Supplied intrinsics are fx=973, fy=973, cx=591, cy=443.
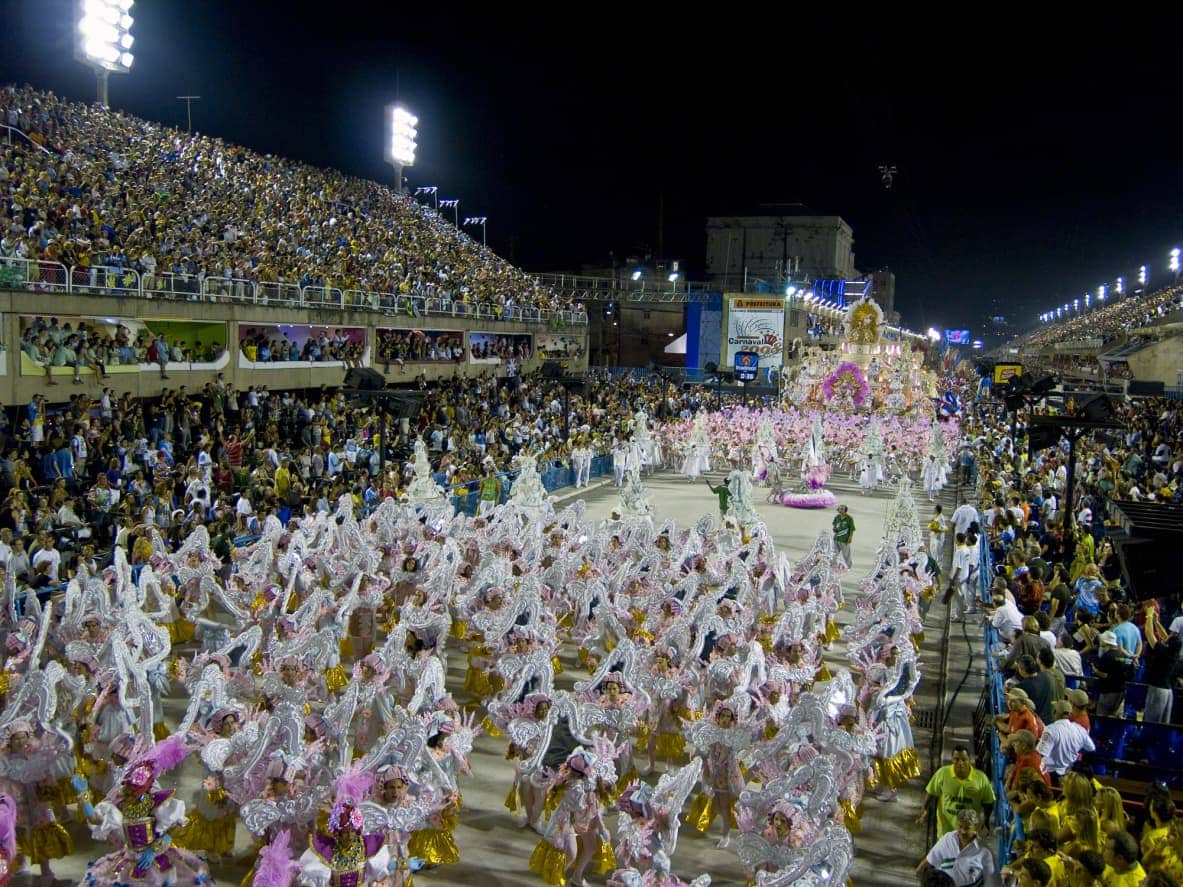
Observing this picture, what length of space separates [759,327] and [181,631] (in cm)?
4059

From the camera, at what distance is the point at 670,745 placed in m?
8.88

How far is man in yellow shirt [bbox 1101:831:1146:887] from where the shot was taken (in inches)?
198

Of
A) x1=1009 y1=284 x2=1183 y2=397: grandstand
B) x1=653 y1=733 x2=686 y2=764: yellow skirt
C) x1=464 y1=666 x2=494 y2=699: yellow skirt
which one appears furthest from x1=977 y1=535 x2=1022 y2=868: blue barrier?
x1=1009 y1=284 x2=1183 y2=397: grandstand

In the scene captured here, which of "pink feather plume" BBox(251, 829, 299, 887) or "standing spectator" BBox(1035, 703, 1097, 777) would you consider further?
"standing spectator" BBox(1035, 703, 1097, 777)

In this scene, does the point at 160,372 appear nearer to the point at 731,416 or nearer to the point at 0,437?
the point at 0,437

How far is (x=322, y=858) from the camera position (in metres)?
5.71

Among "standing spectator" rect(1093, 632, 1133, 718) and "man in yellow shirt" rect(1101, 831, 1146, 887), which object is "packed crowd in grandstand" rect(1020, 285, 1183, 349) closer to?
"standing spectator" rect(1093, 632, 1133, 718)

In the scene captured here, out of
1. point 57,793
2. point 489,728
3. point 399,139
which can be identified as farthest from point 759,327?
point 57,793

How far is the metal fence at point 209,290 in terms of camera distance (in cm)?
1870

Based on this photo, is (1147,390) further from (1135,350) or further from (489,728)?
(489,728)

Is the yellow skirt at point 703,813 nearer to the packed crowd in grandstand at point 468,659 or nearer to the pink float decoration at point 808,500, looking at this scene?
the packed crowd in grandstand at point 468,659

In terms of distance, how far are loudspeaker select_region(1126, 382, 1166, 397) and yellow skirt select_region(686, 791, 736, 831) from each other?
3423cm

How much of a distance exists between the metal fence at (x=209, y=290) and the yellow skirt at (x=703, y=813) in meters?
16.6

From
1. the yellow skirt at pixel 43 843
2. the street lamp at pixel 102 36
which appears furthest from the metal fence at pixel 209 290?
the yellow skirt at pixel 43 843
